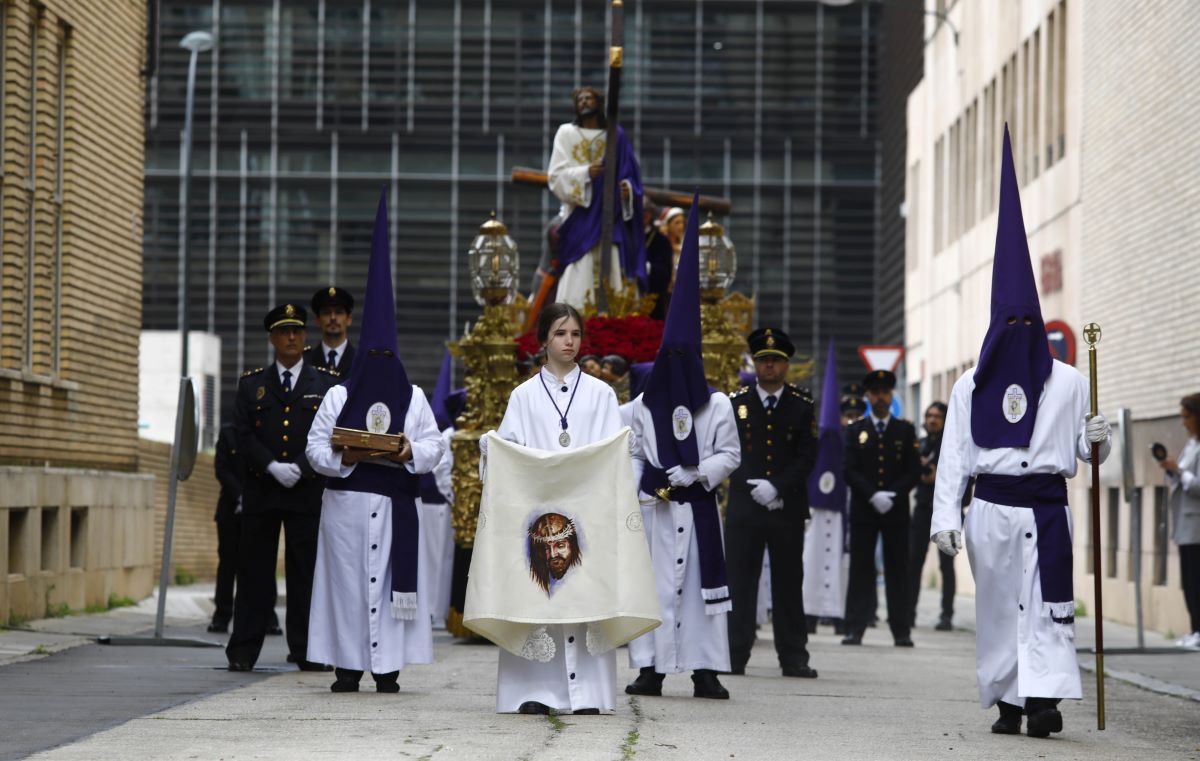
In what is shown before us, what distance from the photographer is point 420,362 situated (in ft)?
161

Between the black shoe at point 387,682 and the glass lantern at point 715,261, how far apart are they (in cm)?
762

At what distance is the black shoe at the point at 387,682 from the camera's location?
39.6 ft

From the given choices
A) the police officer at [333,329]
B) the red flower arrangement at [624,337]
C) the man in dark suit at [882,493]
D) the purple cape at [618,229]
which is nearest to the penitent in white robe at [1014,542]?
the police officer at [333,329]

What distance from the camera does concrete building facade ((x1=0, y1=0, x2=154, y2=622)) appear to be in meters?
18.3

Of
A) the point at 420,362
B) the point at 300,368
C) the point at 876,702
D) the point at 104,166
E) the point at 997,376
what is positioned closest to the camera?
the point at 997,376

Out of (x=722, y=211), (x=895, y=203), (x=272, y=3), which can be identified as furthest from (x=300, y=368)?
(x=272, y=3)

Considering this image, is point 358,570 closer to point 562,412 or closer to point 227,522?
point 562,412

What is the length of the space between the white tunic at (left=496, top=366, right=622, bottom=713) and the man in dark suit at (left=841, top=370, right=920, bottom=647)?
8.22m

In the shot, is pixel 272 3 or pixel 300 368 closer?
pixel 300 368

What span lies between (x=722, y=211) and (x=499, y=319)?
15.1 ft

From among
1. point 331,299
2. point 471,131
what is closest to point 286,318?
point 331,299

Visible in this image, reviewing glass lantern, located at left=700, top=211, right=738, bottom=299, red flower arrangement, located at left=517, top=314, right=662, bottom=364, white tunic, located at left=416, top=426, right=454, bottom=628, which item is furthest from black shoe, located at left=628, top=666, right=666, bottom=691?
glass lantern, located at left=700, top=211, right=738, bottom=299

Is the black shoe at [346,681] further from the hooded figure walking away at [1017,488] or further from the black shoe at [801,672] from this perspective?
the hooded figure walking away at [1017,488]

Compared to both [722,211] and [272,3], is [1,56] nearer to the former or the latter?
[722,211]
